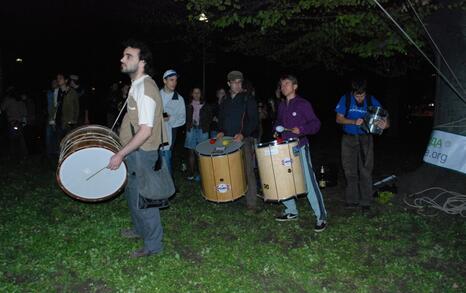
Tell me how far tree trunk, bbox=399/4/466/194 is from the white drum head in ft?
16.5

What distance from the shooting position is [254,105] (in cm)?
676

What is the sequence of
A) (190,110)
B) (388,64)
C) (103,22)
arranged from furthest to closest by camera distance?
1. (103,22)
2. (388,64)
3. (190,110)

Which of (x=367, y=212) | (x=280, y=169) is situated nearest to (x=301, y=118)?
(x=280, y=169)

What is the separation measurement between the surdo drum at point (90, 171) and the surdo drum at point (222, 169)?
1590mm

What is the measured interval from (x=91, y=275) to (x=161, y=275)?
2.27 ft

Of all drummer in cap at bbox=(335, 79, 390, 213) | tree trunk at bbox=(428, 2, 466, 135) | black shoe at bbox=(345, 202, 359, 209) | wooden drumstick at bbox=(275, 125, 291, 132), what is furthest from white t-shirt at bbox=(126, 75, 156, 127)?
tree trunk at bbox=(428, 2, 466, 135)

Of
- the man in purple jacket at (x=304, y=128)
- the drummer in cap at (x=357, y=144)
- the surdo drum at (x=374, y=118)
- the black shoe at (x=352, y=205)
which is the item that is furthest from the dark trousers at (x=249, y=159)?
the surdo drum at (x=374, y=118)

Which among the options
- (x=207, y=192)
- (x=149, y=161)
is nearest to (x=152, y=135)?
(x=149, y=161)

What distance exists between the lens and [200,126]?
9359mm

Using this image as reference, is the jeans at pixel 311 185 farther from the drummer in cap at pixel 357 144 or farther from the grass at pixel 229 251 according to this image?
the drummer in cap at pixel 357 144

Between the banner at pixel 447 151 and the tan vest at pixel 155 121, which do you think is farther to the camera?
the banner at pixel 447 151

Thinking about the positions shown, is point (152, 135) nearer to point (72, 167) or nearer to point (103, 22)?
point (72, 167)

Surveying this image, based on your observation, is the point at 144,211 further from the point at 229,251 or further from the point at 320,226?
the point at 320,226

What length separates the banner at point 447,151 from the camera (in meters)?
6.93
